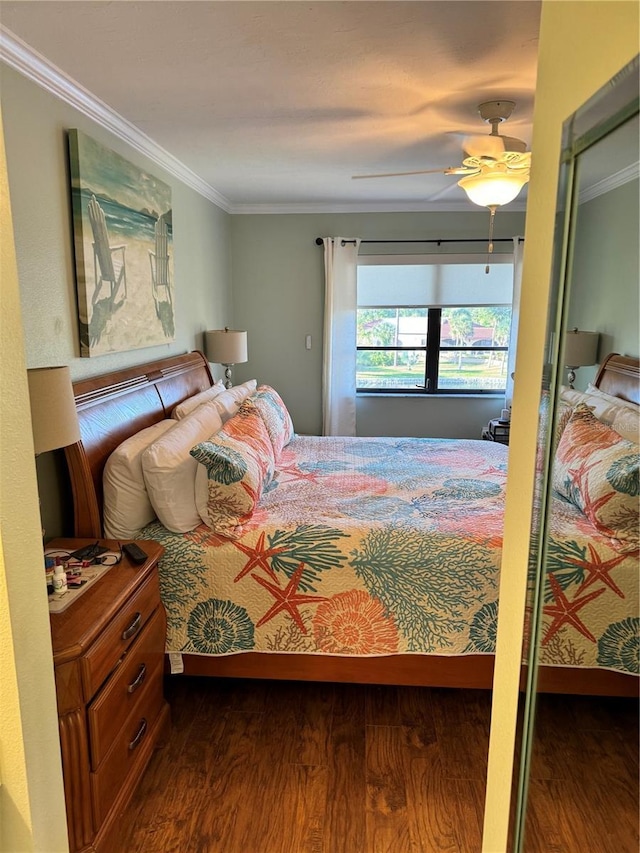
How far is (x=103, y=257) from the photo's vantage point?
2539 millimetres

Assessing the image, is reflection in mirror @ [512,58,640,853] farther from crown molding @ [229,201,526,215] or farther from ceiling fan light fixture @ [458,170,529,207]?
crown molding @ [229,201,526,215]

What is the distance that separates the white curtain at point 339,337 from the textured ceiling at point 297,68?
5.16 feet

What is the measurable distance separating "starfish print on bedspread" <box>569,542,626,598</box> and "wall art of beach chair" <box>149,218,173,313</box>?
281 cm

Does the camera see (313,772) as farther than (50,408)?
Yes

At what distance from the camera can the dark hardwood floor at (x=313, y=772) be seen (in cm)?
177

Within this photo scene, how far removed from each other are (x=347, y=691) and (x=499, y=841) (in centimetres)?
130

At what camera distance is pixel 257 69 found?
2.10m

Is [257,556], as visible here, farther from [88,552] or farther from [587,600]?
[587,600]

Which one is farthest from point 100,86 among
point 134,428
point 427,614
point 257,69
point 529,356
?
point 427,614

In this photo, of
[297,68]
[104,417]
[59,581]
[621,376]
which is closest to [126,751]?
[59,581]

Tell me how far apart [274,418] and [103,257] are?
4.28 ft

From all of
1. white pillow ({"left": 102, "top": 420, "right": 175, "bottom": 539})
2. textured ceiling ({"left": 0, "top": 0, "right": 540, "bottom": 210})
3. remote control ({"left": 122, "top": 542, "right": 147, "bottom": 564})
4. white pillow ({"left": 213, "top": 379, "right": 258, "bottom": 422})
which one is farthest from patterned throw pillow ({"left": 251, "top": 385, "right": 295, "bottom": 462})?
textured ceiling ({"left": 0, "top": 0, "right": 540, "bottom": 210})

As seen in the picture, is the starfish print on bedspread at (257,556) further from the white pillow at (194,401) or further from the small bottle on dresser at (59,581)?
the white pillow at (194,401)

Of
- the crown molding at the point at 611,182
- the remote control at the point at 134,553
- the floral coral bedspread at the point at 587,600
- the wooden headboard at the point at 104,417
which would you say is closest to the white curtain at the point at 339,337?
the wooden headboard at the point at 104,417
